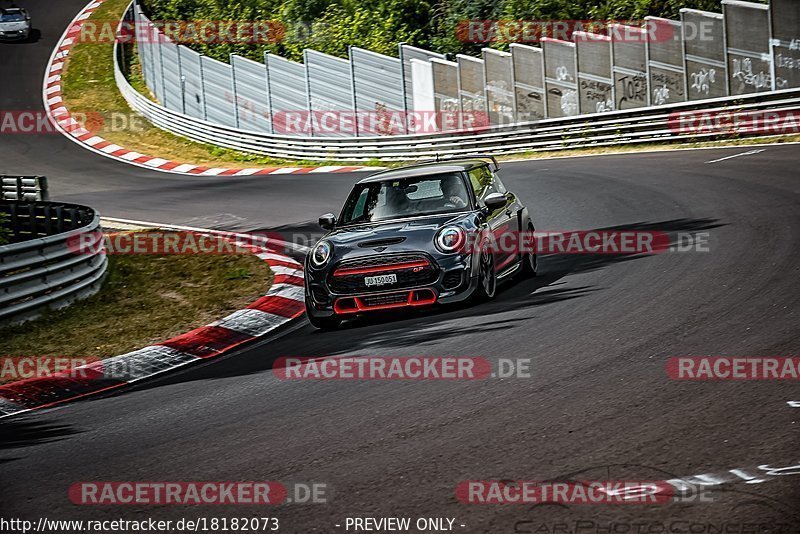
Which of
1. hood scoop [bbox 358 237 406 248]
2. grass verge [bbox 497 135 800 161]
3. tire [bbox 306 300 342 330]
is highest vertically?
hood scoop [bbox 358 237 406 248]

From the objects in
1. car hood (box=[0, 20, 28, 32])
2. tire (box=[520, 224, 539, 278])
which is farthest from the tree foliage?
tire (box=[520, 224, 539, 278])

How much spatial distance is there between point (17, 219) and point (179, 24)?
1177 inches

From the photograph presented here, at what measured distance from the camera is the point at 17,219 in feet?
58.0

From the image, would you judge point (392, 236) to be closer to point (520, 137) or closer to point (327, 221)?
point (327, 221)

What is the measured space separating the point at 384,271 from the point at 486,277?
1021mm

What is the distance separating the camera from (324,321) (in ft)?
32.8

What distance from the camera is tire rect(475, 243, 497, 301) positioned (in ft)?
32.4

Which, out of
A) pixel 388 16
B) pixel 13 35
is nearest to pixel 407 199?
pixel 388 16

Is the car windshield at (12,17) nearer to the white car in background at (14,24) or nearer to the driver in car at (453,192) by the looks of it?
the white car in background at (14,24)

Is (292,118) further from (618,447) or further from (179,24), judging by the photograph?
(618,447)

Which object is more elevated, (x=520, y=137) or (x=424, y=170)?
(x=424, y=170)

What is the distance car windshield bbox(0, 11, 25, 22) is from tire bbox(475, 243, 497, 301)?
43537mm

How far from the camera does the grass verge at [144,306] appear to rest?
1080 centimetres

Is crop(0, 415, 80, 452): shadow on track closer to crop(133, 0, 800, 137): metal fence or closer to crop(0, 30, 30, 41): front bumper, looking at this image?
crop(133, 0, 800, 137): metal fence
